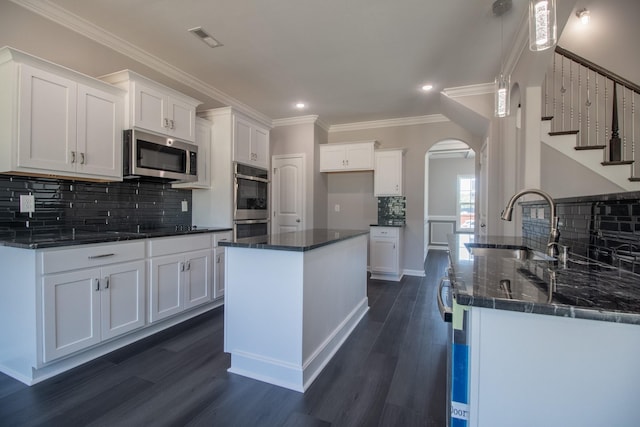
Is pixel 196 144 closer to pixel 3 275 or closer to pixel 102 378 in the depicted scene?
pixel 3 275

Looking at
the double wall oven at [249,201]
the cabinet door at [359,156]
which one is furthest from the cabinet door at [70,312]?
the cabinet door at [359,156]

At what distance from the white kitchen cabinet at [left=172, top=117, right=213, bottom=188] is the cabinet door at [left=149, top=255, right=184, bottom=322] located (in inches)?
39.8

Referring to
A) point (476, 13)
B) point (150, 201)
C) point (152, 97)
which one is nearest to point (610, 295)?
point (476, 13)

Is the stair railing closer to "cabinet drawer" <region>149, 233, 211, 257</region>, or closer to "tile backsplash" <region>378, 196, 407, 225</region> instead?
"tile backsplash" <region>378, 196, 407, 225</region>

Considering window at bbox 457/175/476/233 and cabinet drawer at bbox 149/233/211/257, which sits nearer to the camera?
cabinet drawer at bbox 149/233/211/257

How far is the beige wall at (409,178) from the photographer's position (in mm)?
4961

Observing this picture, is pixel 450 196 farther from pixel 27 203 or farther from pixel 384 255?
pixel 27 203

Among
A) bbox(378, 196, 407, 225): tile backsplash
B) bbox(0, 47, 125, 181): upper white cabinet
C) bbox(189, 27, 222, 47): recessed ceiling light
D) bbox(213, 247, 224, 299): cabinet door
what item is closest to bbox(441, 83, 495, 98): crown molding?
bbox(378, 196, 407, 225): tile backsplash

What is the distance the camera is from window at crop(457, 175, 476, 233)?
27.0ft

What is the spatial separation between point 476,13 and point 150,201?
343cm

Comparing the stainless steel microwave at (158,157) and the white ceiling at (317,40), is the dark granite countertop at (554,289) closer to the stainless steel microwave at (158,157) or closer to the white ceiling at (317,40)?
the white ceiling at (317,40)

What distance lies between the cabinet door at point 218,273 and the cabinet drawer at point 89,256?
2.98 feet

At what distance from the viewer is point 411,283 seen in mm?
4617

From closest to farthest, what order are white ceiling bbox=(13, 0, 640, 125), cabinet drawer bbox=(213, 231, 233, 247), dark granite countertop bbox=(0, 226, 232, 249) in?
dark granite countertop bbox=(0, 226, 232, 249), white ceiling bbox=(13, 0, 640, 125), cabinet drawer bbox=(213, 231, 233, 247)
